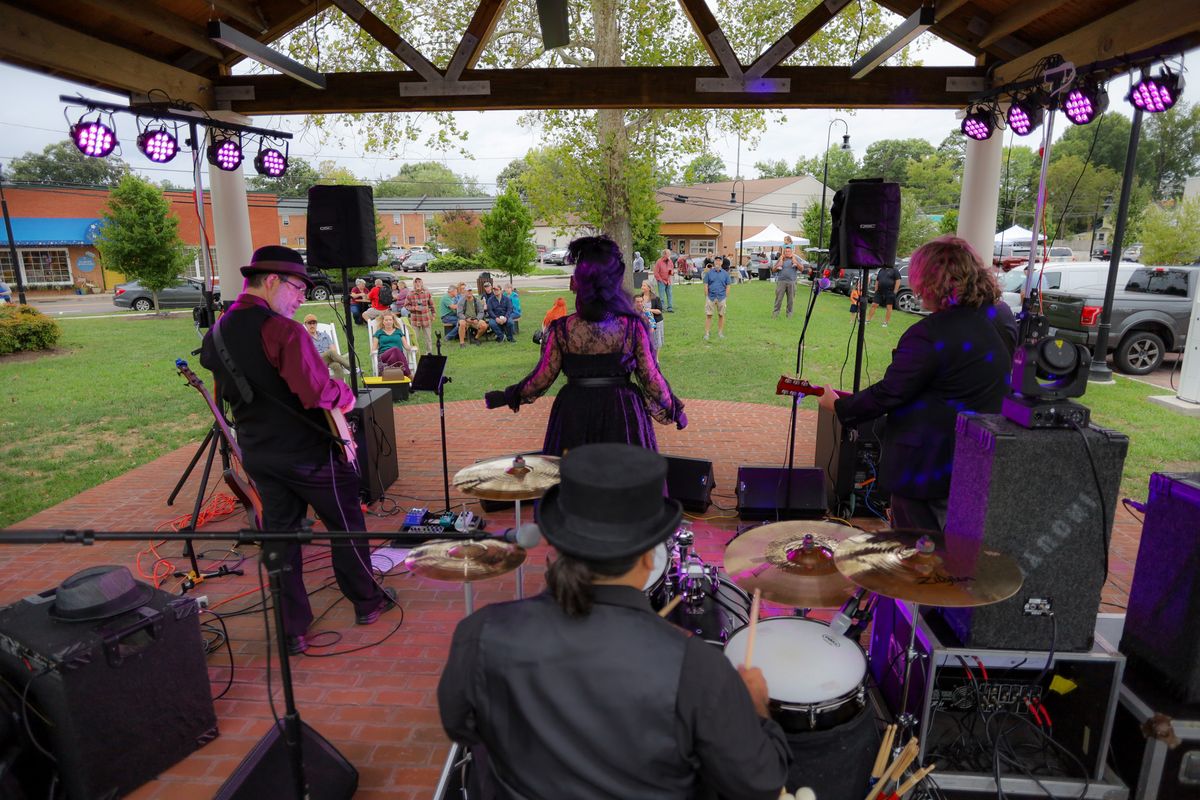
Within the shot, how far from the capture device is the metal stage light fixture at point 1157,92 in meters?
5.20

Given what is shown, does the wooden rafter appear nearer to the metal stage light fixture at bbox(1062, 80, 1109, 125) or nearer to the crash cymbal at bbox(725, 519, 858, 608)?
the metal stage light fixture at bbox(1062, 80, 1109, 125)

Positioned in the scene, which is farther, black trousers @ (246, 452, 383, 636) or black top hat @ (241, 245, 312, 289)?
black trousers @ (246, 452, 383, 636)

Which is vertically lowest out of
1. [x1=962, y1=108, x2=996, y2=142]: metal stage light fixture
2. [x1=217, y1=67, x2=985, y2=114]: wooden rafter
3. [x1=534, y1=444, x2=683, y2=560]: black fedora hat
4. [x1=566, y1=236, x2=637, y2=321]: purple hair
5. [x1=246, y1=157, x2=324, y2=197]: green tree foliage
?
[x1=534, y1=444, x2=683, y2=560]: black fedora hat

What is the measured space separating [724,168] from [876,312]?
76699 mm

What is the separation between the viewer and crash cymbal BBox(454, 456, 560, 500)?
3.44m

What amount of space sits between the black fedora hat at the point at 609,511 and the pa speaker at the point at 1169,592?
226cm

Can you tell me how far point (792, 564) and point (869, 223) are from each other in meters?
3.41

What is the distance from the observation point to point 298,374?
3.65 metres

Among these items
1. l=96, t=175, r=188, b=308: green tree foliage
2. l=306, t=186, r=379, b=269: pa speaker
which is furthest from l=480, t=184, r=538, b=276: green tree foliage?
l=306, t=186, r=379, b=269: pa speaker

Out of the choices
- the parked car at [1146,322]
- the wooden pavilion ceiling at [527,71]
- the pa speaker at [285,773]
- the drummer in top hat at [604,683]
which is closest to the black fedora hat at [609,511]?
the drummer in top hat at [604,683]

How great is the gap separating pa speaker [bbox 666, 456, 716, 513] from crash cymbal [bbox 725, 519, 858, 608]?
272 centimetres

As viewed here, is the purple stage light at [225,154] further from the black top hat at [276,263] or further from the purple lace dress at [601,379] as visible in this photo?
the purple lace dress at [601,379]

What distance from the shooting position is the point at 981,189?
685cm

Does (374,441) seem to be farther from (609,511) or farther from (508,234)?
(508,234)
